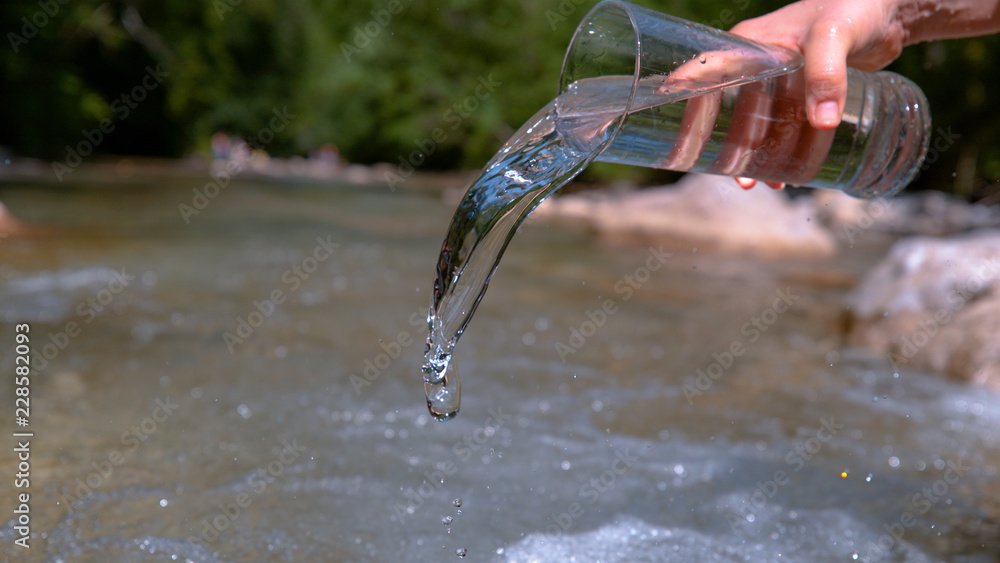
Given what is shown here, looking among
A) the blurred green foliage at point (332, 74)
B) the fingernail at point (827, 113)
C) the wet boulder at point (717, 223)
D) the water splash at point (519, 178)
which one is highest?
the fingernail at point (827, 113)

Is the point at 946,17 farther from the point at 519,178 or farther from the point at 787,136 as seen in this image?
the point at 519,178

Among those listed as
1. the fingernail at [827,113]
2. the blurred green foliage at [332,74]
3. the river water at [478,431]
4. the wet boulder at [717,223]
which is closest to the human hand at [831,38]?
the fingernail at [827,113]

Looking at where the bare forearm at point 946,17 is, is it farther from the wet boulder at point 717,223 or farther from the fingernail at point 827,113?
the wet boulder at point 717,223

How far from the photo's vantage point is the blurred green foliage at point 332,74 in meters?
16.4

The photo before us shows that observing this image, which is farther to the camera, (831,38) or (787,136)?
(787,136)

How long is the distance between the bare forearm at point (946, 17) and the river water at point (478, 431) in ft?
3.96

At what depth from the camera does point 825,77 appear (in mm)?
1287

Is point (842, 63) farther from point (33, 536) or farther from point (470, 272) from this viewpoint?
point (33, 536)

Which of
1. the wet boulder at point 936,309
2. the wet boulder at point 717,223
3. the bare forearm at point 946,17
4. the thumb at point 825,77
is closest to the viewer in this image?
the thumb at point 825,77

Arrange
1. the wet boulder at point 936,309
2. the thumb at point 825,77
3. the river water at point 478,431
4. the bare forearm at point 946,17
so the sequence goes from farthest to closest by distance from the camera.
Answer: the wet boulder at point 936,309, the river water at point 478,431, the bare forearm at point 946,17, the thumb at point 825,77

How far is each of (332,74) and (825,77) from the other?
28432mm

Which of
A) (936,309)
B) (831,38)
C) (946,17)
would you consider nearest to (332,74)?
(936,309)

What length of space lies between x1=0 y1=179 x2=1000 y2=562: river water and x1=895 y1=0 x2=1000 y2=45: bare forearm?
3.96 ft

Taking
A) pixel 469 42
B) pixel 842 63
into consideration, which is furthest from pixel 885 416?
pixel 469 42
